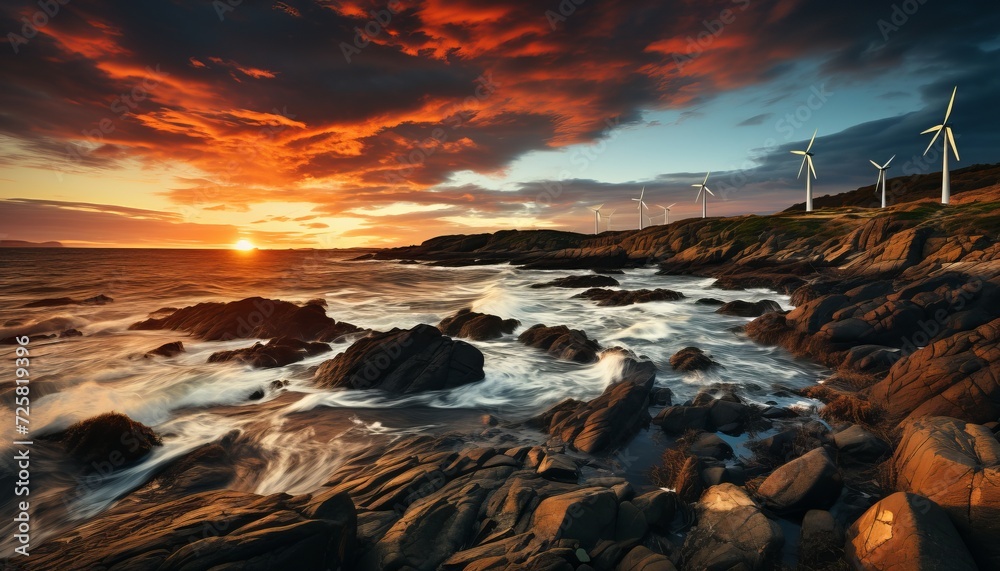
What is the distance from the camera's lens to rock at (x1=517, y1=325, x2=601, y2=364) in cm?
1928

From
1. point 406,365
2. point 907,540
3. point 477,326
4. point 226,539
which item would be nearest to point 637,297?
point 477,326

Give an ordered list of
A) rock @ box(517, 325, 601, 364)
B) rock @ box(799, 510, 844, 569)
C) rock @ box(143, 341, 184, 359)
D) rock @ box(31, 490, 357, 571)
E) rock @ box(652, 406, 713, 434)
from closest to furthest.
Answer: rock @ box(31, 490, 357, 571) < rock @ box(799, 510, 844, 569) < rock @ box(652, 406, 713, 434) < rock @ box(517, 325, 601, 364) < rock @ box(143, 341, 184, 359)

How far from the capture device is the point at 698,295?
39.4 metres

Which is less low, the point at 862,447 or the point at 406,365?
the point at 406,365

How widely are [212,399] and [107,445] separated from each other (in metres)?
4.61

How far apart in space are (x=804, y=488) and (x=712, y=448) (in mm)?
2444

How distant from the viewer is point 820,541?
6480 millimetres

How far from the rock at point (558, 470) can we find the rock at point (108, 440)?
1075cm

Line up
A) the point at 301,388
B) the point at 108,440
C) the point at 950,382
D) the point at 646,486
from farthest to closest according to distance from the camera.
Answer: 1. the point at 301,388
2. the point at 108,440
3. the point at 950,382
4. the point at 646,486

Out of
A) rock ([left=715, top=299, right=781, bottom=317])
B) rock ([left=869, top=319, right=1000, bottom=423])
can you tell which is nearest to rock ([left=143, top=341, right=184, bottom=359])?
rock ([left=869, top=319, right=1000, bottom=423])

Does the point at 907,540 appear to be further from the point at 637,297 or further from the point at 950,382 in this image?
the point at 637,297

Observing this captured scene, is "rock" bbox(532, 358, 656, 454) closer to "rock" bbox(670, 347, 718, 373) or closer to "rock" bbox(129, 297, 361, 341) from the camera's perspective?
"rock" bbox(670, 347, 718, 373)

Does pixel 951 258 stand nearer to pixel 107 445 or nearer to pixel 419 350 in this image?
pixel 419 350

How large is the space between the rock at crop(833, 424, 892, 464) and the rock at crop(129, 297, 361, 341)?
23298 mm
